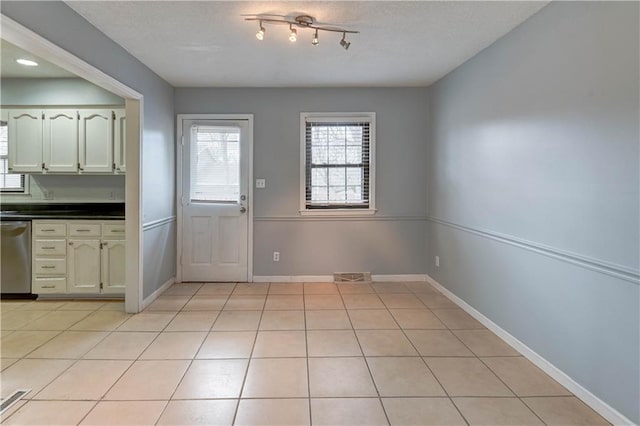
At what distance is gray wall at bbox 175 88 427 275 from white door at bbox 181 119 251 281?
0.17 metres

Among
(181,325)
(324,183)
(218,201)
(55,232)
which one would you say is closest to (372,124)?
(324,183)

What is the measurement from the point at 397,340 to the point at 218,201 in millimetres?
2705

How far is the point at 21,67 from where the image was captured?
3.56 metres

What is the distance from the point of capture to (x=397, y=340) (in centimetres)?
274

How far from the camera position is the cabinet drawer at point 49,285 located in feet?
11.8

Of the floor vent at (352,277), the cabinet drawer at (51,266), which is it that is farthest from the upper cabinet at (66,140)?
the floor vent at (352,277)

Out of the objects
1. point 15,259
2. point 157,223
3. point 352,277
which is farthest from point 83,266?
A: point 352,277

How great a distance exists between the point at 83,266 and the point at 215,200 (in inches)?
60.2

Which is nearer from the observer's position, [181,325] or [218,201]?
[181,325]

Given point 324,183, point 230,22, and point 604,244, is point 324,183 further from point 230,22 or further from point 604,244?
point 604,244

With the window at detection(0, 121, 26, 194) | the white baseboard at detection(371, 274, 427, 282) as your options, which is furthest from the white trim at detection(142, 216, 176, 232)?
the white baseboard at detection(371, 274, 427, 282)

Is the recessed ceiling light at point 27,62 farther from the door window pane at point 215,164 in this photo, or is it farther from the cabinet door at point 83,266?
the cabinet door at point 83,266

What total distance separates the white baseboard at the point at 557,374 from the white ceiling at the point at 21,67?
15.3ft

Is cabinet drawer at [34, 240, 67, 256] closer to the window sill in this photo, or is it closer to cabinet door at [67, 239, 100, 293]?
cabinet door at [67, 239, 100, 293]
